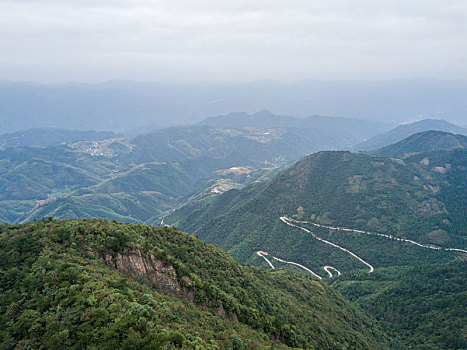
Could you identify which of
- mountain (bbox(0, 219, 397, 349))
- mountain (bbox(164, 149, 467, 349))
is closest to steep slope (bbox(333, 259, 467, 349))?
mountain (bbox(164, 149, 467, 349))

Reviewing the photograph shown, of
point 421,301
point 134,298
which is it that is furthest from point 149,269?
point 421,301

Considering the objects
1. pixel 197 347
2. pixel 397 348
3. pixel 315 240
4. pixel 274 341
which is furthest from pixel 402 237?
pixel 197 347

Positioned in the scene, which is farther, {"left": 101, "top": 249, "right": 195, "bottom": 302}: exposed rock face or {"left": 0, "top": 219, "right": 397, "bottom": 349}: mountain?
{"left": 101, "top": 249, "right": 195, "bottom": 302}: exposed rock face

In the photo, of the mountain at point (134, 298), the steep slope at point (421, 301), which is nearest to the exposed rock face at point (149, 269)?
the mountain at point (134, 298)

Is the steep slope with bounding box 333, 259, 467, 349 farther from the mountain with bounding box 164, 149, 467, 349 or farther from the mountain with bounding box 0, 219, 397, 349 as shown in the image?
the mountain with bounding box 0, 219, 397, 349

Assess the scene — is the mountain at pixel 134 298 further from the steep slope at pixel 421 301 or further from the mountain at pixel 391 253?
the mountain at pixel 391 253

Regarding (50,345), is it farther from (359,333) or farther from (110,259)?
(359,333)
